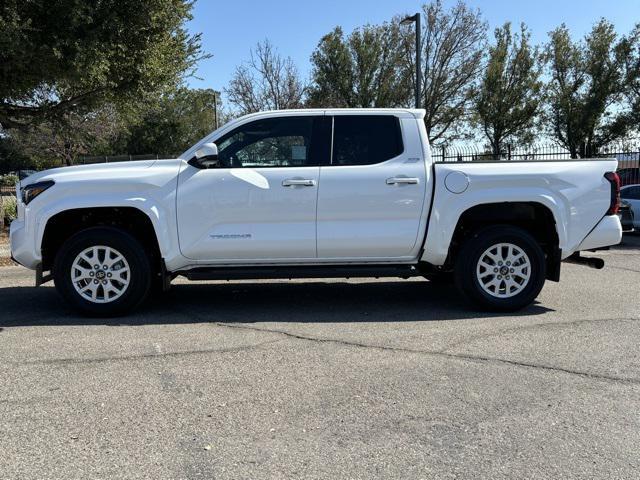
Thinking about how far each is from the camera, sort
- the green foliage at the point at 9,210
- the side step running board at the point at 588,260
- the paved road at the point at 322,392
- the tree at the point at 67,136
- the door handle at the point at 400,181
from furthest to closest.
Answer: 1. the tree at the point at 67,136
2. the green foliage at the point at 9,210
3. the side step running board at the point at 588,260
4. the door handle at the point at 400,181
5. the paved road at the point at 322,392

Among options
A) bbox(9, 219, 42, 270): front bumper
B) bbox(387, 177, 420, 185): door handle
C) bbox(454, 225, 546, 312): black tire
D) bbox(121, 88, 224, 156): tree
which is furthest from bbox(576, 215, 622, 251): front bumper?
bbox(121, 88, 224, 156): tree

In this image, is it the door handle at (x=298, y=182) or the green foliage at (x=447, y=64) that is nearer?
the door handle at (x=298, y=182)

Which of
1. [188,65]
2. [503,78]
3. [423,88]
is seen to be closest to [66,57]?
[188,65]

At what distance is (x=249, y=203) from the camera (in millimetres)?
5707

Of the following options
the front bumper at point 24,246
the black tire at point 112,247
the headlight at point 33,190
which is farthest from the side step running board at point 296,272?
the headlight at point 33,190

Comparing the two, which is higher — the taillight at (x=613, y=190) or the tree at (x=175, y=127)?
the tree at (x=175, y=127)

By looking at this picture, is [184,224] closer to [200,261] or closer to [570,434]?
[200,261]

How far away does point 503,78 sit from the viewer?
84.2ft

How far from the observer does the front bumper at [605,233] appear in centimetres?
596

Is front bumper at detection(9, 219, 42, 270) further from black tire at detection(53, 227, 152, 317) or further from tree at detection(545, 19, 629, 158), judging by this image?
tree at detection(545, 19, 629, 158)

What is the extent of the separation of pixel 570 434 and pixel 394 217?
Answer: 2.90 m

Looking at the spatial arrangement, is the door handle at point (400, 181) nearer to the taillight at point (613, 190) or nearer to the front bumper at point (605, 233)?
the front bumper at point (605, 233)

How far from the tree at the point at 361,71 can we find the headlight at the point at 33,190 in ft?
70.4

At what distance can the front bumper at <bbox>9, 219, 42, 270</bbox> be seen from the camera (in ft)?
18.8
